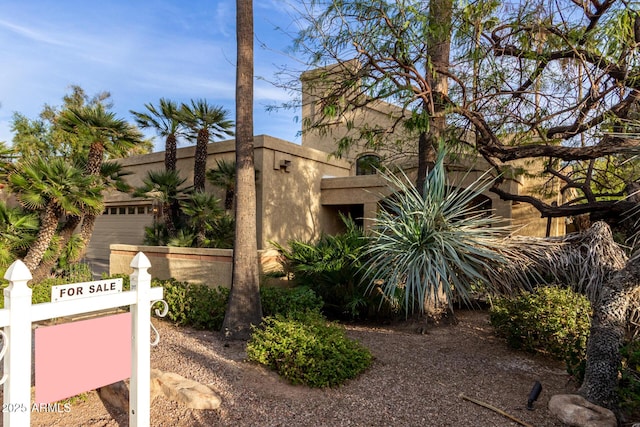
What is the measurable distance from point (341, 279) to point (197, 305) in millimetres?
2762

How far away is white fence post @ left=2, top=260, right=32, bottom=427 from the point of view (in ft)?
8.17

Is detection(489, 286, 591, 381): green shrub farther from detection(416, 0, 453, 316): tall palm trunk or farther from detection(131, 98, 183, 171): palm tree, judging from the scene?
detection(131, 98, 183, 171): palm tree

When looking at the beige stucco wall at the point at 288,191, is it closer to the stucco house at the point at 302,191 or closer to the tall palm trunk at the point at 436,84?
the stucco house at the point at 302,191

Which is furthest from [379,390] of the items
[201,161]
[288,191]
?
[201,161]

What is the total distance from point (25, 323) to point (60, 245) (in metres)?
8.81

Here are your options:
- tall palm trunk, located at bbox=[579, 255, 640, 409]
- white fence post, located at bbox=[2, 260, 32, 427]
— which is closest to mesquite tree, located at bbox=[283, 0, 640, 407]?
tall palm trunk, located at bbox=[579, 255, 640, 409]

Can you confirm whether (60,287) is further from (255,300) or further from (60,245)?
(60,245)

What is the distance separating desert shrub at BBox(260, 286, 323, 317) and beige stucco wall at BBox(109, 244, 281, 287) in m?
1.75

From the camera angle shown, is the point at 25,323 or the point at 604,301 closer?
the point at 25,323

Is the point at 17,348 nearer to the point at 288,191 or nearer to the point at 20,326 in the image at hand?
the point at 20,326

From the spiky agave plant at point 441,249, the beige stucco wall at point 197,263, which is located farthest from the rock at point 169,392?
the beige stucco wall at point 197,263

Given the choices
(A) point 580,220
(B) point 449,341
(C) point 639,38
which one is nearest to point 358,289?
(B) point 449,341

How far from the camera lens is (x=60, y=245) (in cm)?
1003

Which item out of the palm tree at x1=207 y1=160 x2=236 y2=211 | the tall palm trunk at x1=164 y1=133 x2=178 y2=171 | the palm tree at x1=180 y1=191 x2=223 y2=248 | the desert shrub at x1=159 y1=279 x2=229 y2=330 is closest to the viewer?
the desert shrub at x1=159 y1=279 x2=229 y2=330
